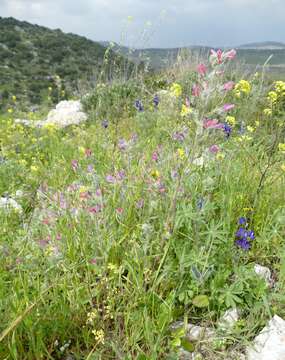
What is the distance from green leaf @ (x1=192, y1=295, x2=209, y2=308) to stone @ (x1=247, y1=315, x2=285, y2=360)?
0.24m

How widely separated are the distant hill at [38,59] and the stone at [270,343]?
16.1 meters

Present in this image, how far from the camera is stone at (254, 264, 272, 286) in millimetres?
1837

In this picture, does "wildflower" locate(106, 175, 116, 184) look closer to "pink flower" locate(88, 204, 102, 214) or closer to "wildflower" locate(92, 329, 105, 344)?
"pink flower" locate(88, 204, 102, 214)

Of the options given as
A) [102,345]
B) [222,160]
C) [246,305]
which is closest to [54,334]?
[102,345]

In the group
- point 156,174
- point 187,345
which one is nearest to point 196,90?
point 156,174

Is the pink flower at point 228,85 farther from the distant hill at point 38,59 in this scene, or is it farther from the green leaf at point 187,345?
the distant hill at point 38,59

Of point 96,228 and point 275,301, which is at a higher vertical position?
point 96,228

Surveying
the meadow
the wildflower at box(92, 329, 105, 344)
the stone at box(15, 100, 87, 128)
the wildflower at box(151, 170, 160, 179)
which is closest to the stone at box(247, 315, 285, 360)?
the meadow

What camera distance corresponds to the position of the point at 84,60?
2606 cm

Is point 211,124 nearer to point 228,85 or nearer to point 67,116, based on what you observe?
point 228,85

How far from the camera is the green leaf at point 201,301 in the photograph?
1641 mm

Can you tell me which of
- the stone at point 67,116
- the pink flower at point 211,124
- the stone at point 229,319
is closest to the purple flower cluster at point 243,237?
the stone at point 229,319

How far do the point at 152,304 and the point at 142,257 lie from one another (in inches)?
8.7

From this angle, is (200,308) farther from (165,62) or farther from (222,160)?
(165,62)
